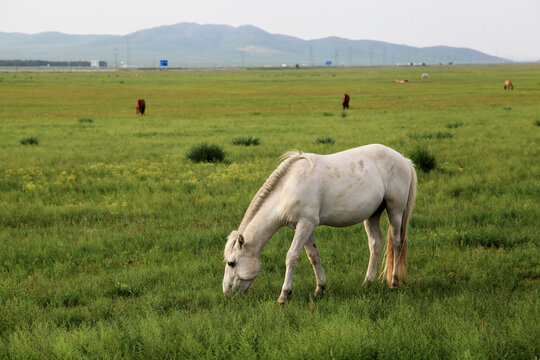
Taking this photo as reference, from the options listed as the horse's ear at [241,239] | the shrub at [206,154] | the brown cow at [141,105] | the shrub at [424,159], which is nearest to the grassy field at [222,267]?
the shrub at [206,154]

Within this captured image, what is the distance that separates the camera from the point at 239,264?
5824 millimetres

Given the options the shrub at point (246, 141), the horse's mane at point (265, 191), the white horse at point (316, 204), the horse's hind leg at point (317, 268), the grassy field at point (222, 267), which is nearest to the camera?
the grassy field at point (222, 267)

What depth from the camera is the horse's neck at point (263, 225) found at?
585 cm

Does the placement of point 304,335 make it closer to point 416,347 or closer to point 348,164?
point 416,347

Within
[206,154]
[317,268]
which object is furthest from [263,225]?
[206,154]

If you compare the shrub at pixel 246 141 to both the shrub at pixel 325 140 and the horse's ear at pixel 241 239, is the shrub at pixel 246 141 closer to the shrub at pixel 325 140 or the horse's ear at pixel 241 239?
the shrub at pixel 325 140

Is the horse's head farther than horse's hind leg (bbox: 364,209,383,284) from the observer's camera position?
No

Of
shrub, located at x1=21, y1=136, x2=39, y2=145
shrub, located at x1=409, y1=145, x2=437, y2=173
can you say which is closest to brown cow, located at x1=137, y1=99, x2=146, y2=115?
shrub, located at x1=21, y1=136, x2=39, y2=145

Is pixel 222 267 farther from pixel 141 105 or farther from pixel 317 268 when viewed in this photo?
pixel 141 105

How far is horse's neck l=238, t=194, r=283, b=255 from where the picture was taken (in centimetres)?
585

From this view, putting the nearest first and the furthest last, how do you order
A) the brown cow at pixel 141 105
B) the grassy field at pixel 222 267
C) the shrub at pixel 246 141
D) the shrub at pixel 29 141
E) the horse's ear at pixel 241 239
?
the grassy field at pixel 222 267, the horse's ear at pixel 241 239, the shrub at pixel 246 141, the shrub at pixel 29 141, the brown cow at pixel 141 105

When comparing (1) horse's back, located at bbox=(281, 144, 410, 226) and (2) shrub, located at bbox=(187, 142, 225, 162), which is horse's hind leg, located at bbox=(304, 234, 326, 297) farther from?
(2) shrub, located at bbox=(187, 142, 225, 162)

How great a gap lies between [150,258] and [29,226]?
10.4 ft

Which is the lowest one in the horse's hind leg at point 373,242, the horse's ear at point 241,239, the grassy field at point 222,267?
the grassy field at point 222,267
